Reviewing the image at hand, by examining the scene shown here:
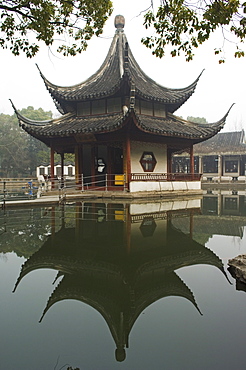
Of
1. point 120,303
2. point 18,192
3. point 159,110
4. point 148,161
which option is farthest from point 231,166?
point 120,303

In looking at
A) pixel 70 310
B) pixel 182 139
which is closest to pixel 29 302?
pixel 70 310

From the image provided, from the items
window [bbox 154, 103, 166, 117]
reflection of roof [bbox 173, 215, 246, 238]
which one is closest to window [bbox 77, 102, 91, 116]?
window [bbox 154, 103, 166, 117]

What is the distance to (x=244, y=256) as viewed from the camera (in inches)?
180

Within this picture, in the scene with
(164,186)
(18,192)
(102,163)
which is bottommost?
(18,192)

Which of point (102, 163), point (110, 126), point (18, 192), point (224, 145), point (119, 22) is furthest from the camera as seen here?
point (224, 145)

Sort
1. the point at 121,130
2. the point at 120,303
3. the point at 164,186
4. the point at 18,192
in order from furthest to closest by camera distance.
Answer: the point at 18,192 < the point at 164,186 < the point at 121,130 < the point at 120,303

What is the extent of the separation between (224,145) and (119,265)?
129 feet

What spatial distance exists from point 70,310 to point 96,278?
96 cm

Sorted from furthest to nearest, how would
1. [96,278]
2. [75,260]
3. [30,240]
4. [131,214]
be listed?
[131,214], [30,240], [75,260], [96,278]

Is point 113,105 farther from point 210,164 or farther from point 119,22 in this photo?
point 210,164

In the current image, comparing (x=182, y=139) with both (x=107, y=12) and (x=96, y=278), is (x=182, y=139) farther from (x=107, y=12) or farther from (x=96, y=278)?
(x=96, y=278)

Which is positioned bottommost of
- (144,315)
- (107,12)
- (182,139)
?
(144,315)

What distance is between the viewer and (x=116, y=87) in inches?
732

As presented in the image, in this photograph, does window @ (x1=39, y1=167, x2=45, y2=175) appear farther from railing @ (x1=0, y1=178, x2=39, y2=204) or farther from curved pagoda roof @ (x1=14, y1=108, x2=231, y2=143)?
curved pagoda roof @ (x1=14, y1=108, x2=231, y2=143)
